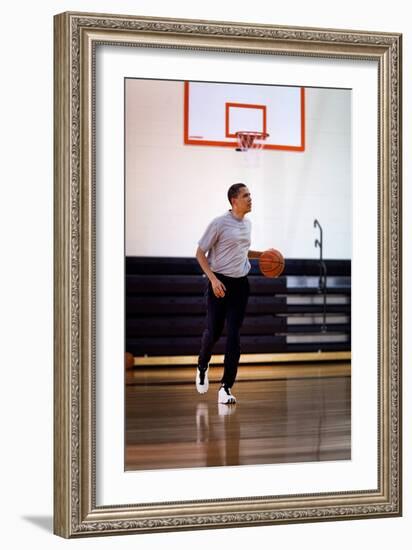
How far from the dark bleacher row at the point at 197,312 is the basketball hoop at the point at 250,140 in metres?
0.57

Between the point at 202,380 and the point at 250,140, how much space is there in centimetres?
113

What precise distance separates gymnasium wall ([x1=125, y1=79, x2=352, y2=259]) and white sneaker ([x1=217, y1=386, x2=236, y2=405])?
2.19 ft

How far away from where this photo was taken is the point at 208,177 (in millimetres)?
4578

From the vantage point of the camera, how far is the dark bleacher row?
4.16m

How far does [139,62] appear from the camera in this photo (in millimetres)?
3861

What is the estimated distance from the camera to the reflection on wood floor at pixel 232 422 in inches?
156

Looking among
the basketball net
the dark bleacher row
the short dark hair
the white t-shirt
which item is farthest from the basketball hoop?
the dark bleacher row

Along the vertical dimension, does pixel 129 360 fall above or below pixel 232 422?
above

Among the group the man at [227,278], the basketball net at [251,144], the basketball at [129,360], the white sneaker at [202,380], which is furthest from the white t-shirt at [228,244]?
the basketball at [129,360]

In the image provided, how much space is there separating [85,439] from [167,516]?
44cm

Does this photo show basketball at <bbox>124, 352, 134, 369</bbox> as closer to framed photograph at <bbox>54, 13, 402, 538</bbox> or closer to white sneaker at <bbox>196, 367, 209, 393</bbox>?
framed photograph at <bbox>54, 13, 402, 538</bbox>

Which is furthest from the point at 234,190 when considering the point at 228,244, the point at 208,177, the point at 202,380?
the point at 202,380

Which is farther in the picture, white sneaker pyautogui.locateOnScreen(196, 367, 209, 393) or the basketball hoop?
the basketball hoop

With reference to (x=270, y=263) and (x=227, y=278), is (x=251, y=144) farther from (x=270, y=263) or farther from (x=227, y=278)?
(x=227, y=278)
